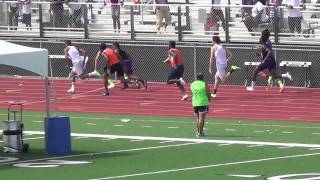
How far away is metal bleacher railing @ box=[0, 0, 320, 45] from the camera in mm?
40594

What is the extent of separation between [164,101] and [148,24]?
5617mm

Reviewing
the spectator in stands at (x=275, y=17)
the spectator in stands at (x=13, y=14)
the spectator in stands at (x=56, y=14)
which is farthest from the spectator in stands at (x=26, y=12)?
the spectator in stands at (x=275, y=17)

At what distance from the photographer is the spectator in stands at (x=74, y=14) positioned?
4462cm

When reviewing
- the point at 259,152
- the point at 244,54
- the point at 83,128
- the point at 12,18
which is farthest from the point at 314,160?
the point at 12,18

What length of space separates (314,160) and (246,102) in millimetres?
12332

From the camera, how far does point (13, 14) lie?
46344 millimetres

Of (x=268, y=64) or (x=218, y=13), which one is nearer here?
(x=268, y=64)

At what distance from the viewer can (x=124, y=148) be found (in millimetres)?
28078

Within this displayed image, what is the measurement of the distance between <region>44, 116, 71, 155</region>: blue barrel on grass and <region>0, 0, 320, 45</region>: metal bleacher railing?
14.5 m

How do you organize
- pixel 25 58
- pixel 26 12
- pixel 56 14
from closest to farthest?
pixel 25 58 < pixel 56 14 < pixel 26 12

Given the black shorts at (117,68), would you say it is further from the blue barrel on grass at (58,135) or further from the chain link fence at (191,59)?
the blue barrel on grass at (58,135)

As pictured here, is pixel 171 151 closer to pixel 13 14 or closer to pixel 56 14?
pixel 56 14

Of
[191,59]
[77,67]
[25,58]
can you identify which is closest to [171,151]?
[25,58]

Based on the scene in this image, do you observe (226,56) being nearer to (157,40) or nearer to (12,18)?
(157,40)
